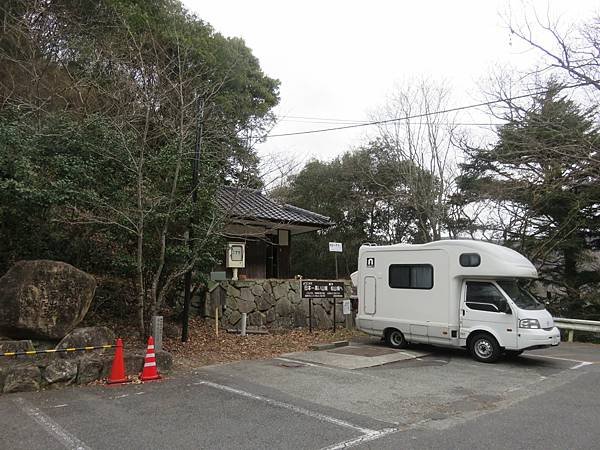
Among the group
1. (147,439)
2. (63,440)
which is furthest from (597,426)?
(63,440)

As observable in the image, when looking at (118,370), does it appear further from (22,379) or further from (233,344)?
(233,344)

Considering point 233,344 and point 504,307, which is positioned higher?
point 504,307

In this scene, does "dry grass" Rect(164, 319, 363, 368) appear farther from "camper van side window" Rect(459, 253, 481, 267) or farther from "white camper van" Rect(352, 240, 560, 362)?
"camper van side window" Rect(459, 253, 481, 267)

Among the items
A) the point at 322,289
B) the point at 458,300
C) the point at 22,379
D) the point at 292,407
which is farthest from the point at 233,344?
the point at 458,300

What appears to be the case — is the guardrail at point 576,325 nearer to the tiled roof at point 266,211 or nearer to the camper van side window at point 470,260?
the camper van side window at point 470,260

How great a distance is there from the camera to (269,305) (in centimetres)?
1339

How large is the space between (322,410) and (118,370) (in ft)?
11.3

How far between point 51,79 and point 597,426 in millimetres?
14185

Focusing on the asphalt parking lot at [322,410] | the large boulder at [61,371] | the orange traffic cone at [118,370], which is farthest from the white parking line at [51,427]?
the orange traffic cone at [118,370]

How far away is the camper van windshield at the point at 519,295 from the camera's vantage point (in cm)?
945

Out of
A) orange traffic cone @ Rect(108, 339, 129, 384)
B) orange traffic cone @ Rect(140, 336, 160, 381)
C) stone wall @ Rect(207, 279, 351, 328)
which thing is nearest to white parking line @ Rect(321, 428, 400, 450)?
orange traffic cone @ Rect(140, 336, 160, 381)

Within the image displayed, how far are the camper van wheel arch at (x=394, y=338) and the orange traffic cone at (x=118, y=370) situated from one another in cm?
635

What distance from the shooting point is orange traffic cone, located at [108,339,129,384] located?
23.5 ft

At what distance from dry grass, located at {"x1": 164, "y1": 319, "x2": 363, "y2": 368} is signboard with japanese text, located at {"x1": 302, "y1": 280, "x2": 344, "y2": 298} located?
112cm
